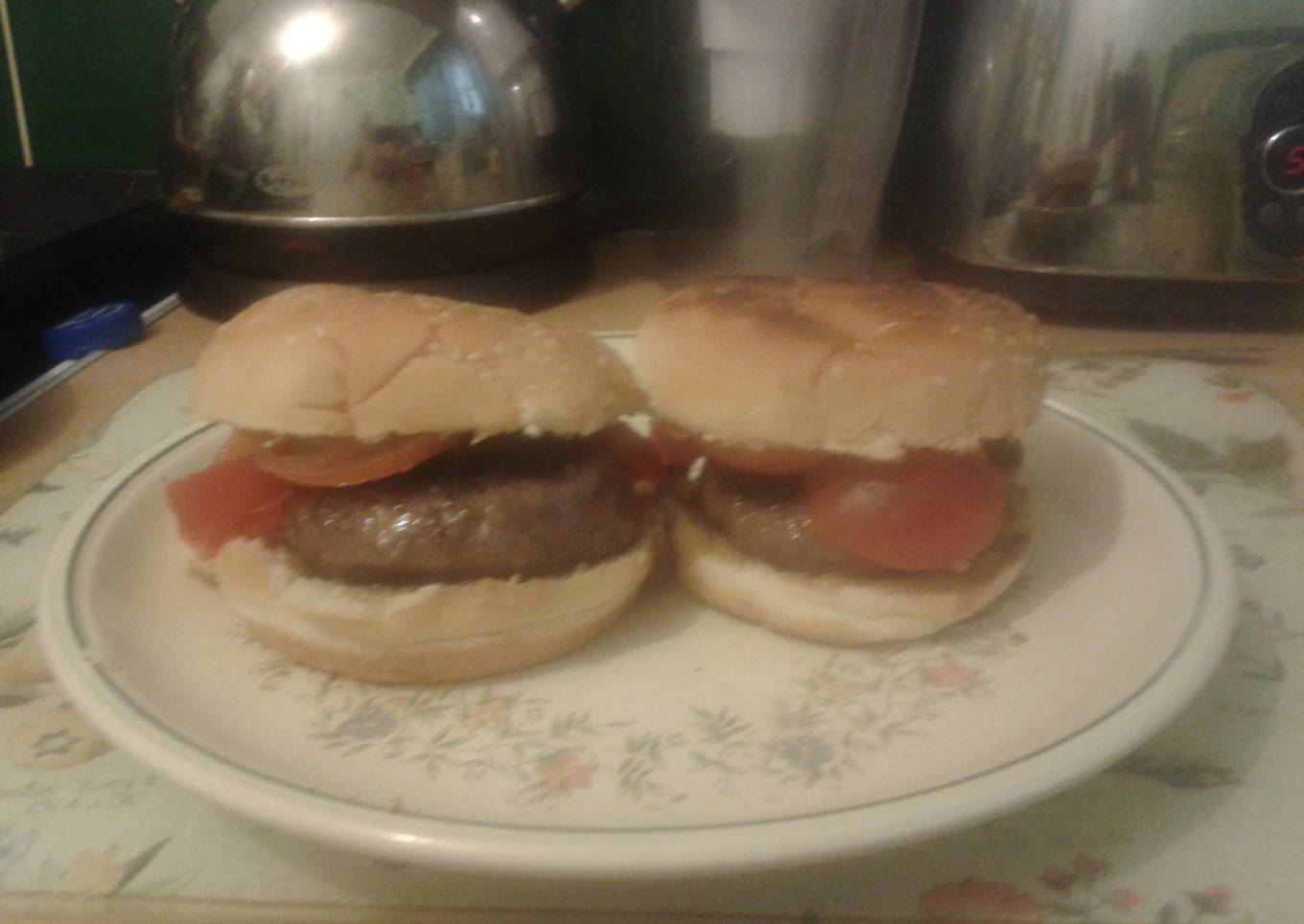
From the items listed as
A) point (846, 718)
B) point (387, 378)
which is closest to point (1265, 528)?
point (846, 718)

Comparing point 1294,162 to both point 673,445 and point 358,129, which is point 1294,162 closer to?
point 673,445

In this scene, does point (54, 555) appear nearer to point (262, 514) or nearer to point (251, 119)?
point (262, 514)

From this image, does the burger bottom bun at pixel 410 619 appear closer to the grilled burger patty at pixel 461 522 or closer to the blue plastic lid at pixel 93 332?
the grilled burger patty at pixel 461 522

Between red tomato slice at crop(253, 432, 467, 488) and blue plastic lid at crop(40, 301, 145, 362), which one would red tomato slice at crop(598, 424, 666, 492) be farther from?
blue plastic lid at crop(40, 301, 145, 362)

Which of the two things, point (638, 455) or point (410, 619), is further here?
point (638, 455)

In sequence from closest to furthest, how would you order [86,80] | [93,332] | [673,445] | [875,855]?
[875,855] < [673,445] < [93,332] < [86,80]

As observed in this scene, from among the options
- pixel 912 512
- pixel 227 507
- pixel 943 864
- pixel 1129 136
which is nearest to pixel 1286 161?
pixel 1129 136
